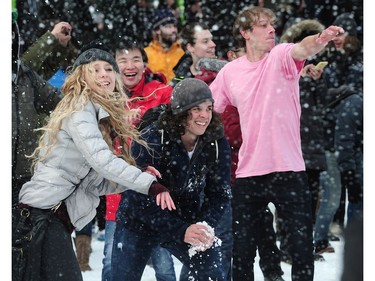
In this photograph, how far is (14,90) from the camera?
3.87 m

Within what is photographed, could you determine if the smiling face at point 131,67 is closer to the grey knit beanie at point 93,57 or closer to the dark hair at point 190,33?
the dark hair at point 190,33

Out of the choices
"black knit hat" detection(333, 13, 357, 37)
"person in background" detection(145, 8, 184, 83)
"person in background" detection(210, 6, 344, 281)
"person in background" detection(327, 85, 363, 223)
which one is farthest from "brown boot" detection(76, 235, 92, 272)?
"black knit hat" detection(333, 13, 357, 37)

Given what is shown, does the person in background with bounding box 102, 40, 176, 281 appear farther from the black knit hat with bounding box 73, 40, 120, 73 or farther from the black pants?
the black pants

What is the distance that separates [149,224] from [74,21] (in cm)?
417

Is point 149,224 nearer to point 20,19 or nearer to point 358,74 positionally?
point 20,19

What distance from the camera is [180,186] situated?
355cm

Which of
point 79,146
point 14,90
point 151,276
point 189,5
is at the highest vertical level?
point 189,5

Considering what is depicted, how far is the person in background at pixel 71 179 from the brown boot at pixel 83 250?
7.15 feet

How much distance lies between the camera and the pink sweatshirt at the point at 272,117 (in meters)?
4.02

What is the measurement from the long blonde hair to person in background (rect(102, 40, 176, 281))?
3.10 feet

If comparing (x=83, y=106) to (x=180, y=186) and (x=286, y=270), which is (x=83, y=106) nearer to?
(x=180, y=186)

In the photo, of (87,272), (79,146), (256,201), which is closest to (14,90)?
(79,146)

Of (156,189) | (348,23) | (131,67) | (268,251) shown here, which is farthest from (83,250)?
(348,23)

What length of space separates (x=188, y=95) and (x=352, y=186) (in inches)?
125
